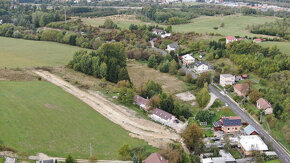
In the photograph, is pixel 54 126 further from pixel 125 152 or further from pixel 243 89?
pixel 243 89

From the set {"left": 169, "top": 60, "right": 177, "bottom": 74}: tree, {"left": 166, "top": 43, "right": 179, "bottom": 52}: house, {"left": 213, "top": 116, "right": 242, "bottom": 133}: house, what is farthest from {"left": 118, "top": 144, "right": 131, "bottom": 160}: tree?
{"left": 166, "top": 43, "right": 179, "bottom": 52}: house

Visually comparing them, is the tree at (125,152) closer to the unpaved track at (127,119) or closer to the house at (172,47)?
the unpaved track at (127,119)

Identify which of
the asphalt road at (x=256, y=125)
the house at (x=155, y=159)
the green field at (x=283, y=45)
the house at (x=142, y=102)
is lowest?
the asphalt road at (x=256, y=125)

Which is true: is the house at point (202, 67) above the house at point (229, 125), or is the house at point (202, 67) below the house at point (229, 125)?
above

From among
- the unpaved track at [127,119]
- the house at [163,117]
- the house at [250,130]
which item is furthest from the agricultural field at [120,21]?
the house at [250,130]

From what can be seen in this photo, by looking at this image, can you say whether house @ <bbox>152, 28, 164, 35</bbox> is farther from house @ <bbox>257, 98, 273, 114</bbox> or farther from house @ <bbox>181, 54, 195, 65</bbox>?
house @ <bbox>257, 98, 273, 114</bbox>

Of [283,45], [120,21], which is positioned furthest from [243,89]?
[120,21]

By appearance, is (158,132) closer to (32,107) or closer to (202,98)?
(202,98)
